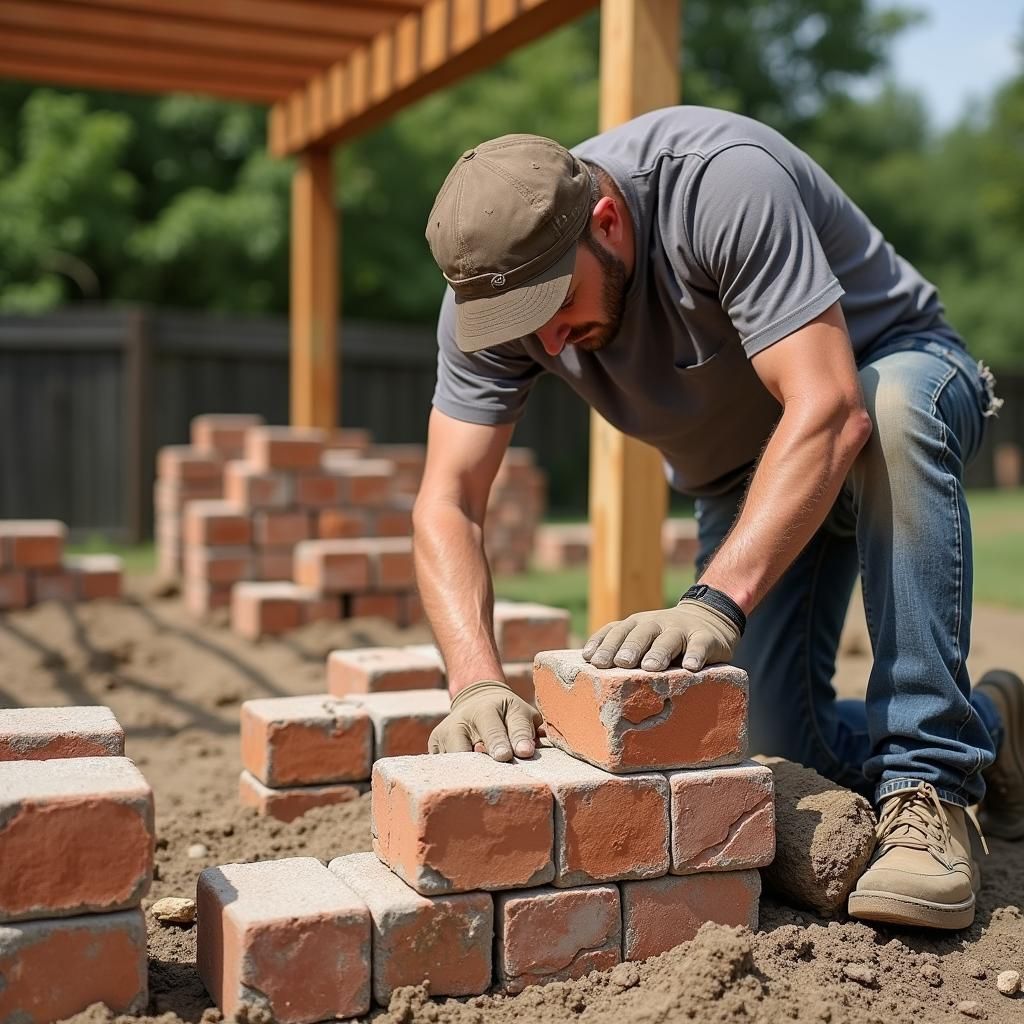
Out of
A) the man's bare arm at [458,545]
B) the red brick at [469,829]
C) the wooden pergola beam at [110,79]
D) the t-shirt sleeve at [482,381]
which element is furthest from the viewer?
the wooden pergola beam at [110,79]

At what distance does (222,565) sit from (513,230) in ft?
15.2

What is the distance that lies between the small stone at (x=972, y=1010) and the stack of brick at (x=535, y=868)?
390mm

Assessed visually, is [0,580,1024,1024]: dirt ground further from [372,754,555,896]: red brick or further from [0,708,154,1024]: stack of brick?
[372,754,555,896]: red brick

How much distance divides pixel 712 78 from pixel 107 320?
50.9 feet

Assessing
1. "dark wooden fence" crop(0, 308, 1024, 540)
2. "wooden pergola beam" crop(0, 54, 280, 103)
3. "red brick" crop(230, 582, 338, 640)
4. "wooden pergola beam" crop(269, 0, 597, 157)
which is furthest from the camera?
"dark wooden fence" crop(0, 308, 1024, 540)

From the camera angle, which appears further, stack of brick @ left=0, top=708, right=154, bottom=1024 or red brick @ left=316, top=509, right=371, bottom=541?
red brick @ left=316, top=509, right=371, bottom=541

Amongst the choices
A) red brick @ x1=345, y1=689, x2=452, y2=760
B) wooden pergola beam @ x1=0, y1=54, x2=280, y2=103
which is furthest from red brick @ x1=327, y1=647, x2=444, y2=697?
wooden pergola beam @ x1=0, y1=54, x2=280, y2=103

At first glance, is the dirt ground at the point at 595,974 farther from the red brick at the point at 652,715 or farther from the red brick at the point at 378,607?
the red brick at the point at 378,607

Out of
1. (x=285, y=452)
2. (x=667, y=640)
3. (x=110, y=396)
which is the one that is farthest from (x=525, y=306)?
(x=110, y=396)

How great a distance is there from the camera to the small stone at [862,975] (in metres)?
2.24

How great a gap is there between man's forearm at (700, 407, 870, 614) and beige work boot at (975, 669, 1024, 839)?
3.61 feet

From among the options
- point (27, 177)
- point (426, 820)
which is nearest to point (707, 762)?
point (426, 820)

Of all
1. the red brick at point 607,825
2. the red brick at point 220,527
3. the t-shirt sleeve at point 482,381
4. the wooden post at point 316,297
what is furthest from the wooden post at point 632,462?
the wooden post at point 316,297

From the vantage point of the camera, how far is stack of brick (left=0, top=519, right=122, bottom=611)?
6.42 m
